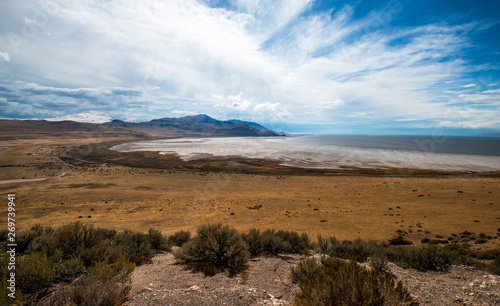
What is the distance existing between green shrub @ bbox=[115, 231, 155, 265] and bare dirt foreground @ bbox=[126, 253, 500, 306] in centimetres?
46

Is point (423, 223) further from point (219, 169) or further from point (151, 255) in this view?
point (219, 169)

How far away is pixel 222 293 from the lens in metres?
4.57

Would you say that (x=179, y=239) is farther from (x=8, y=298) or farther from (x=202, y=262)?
(x=8, y=298)

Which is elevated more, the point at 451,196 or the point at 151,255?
the point at 151,255

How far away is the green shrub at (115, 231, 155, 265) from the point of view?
6.65 meters

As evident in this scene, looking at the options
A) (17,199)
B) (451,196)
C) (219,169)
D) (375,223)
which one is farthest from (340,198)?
(17,199)

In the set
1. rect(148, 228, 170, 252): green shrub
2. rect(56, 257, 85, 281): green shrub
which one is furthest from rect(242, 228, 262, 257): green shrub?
rect(56, 257, 85, 281): green shrub

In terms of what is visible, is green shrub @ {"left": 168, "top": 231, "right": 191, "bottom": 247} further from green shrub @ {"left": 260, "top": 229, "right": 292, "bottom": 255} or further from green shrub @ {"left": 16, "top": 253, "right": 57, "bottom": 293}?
green shrub @ {"left": 16, "top": 253, "right": 57, "bottom": 293}

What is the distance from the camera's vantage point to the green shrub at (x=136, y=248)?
665 centimetres

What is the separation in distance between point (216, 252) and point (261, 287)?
201 centimetres

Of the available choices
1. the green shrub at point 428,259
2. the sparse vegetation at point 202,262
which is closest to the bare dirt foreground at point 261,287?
the green shrub at point 428,259

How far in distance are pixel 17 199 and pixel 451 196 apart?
1720 inches

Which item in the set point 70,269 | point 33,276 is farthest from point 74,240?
point 33,276

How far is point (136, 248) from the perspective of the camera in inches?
281
